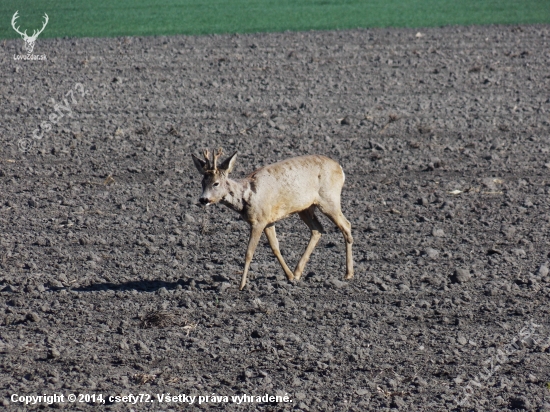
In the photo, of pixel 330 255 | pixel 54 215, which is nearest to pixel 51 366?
pixel 330 255

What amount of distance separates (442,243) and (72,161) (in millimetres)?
7173

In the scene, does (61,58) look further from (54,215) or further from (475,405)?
(475,405)

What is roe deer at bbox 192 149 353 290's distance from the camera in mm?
9766

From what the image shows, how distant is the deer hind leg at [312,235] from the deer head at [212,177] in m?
1.49

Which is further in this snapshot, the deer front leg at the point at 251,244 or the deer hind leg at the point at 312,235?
the deer hind leg at the point at 312,235

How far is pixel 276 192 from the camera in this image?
10.2 meters

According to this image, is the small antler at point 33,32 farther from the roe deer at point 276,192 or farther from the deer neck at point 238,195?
the deer neck at point 238,195

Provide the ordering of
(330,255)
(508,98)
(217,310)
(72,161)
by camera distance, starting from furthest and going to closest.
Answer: (508,98) → (72,161) → (330,255) → (217,310)

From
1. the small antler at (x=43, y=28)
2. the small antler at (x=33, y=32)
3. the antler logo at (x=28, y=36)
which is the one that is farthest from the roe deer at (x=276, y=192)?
the small antler at (x=43, y=28)

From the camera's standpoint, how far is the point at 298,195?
10.3 meters

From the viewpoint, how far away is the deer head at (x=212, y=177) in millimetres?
9656

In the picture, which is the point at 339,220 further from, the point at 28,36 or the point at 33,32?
the point at 33,32

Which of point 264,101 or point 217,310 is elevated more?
point 264,101

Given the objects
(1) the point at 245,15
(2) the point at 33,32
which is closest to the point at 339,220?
(2) the point at 33,32
